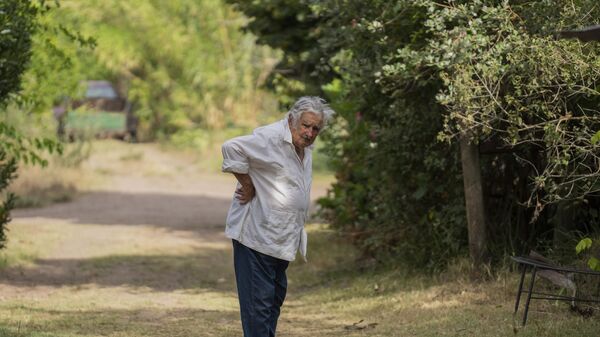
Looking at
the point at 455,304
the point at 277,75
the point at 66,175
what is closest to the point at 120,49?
the point at 66,175

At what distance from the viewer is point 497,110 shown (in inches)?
327

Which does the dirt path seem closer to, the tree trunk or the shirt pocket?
the shirt pocket

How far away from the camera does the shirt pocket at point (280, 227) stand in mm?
6484

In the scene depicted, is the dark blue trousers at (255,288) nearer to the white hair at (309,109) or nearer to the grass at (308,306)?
the white hair at (309,109)

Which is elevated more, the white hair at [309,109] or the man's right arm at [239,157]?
the white hair at [309,109]

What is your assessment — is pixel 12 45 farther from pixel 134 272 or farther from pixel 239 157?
pixel 239 157

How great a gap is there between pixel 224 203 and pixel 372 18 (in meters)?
11.5

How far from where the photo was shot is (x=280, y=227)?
21.4 feet

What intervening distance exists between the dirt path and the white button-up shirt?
1.98m

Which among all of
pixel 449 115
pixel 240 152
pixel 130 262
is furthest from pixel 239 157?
pixel 130 262

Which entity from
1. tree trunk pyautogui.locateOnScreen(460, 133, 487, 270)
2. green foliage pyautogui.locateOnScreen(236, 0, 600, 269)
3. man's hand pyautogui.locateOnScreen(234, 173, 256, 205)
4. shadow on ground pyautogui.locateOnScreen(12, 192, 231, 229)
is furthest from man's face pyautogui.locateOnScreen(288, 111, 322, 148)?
shadow on ground pyautogui.locateOnScreen(12, 192, 231, 229)

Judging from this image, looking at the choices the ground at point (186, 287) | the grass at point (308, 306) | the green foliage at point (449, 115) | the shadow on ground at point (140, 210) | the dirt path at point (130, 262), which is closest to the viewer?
the green foliage at point (449, 115)

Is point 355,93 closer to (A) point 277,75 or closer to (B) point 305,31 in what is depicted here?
(B) point 305,31

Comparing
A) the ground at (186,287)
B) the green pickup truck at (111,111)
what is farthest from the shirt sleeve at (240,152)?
the green pickup truck at (111,111)
